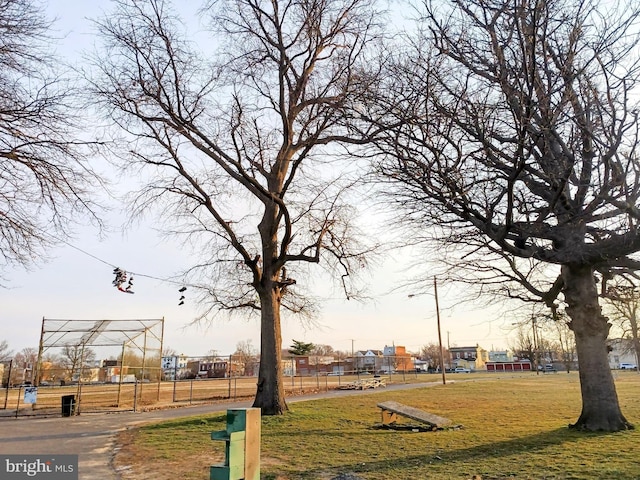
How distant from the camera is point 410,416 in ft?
39.5

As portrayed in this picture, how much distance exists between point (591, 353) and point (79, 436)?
1245cm

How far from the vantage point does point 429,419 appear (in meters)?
12.0

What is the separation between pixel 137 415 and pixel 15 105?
13380 millimetres

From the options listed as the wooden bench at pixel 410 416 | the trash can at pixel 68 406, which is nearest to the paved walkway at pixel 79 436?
the trash can at pixel 68 406

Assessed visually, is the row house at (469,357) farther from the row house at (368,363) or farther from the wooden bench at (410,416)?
the wooden bench at (410,416)

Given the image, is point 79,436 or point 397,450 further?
point 79,436

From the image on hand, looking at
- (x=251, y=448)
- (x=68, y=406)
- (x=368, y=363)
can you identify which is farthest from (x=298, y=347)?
(x=251, y=448)

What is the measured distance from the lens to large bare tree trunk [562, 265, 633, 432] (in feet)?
33.8

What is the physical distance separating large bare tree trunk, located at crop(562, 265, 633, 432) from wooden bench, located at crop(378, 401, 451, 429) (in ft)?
9.94

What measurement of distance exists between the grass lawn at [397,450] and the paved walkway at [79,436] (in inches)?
16.8

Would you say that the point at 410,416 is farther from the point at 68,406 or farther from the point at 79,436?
the point at 68,406

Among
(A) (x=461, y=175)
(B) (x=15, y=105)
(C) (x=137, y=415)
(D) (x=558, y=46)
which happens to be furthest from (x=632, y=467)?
(C) (x=137, y=415)

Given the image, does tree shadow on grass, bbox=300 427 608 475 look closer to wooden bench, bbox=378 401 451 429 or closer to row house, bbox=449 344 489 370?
wooden bench, bbox=378 401 451 429

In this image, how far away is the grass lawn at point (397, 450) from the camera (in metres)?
7.35
